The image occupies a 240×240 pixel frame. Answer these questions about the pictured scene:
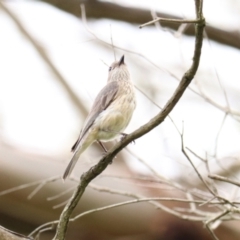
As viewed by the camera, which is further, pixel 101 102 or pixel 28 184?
pixel 101 102

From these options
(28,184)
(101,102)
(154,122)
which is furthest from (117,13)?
(154,122)

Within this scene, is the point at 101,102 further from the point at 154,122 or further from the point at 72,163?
the point at 154,122

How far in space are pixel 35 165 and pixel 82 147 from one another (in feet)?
1.67

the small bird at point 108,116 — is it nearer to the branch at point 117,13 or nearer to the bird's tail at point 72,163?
the bird's tail at point 72,163

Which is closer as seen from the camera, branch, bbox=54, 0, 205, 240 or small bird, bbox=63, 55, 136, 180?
branch, bbox=54, 0, 205, 240

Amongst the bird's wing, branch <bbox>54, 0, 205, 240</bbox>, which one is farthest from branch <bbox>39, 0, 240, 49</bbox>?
branch <bbox>54, 0, 205, 240</bbox>

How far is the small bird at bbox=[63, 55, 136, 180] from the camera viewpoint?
363cm

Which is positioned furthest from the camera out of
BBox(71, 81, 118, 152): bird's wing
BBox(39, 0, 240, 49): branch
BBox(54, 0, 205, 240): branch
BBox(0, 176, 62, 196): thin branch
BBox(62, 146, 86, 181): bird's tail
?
BBox(39, 0, 240, 49): branch

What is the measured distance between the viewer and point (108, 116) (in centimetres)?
372

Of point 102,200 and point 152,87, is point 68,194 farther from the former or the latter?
point 152,87

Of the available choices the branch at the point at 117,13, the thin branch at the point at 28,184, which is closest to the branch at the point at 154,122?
the thin branch at the point at 28,184

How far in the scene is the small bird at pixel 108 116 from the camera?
3627 mm

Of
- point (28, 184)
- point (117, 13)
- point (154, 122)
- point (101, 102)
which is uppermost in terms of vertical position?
point (117, 13)

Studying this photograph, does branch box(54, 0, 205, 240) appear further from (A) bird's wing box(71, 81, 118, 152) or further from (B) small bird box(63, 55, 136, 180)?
(A) bird's wing box(71, 81, 118, 152)
